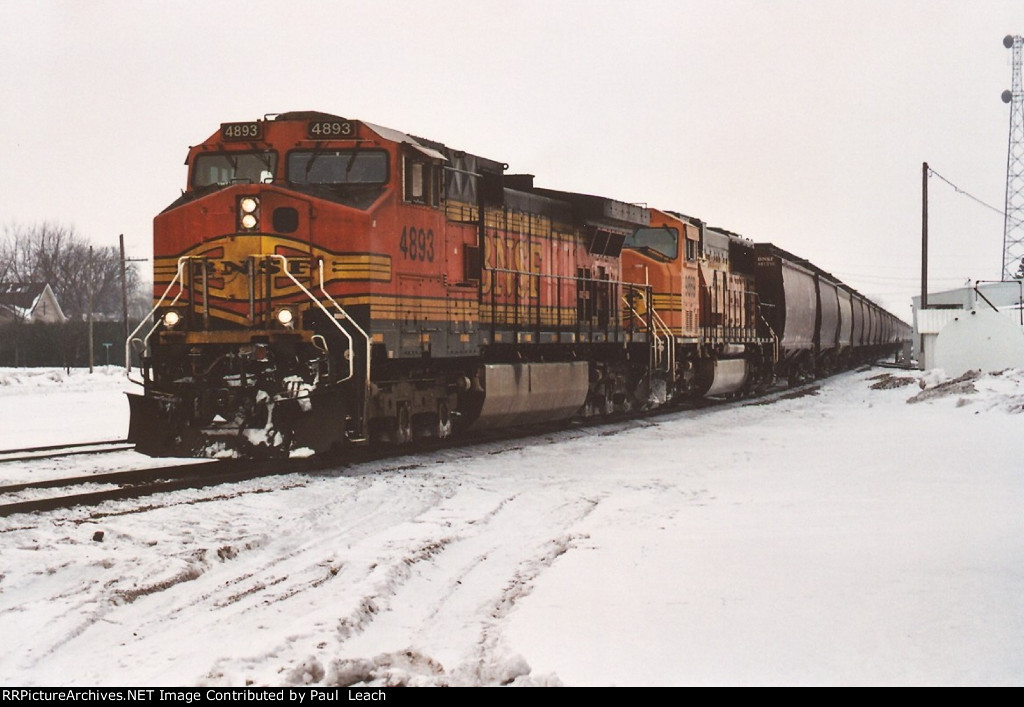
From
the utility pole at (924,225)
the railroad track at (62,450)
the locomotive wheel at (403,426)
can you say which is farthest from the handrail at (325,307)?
the utility pole at (924,225)

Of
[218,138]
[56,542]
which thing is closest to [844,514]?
[56,542]

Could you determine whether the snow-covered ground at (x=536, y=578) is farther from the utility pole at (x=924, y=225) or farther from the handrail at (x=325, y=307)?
the utility pole at (x=924, y=225)

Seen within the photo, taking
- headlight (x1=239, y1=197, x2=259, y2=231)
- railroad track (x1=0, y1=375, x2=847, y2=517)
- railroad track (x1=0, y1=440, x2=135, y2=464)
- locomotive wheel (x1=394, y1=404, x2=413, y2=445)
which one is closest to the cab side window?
headlight (x1=239, y1=197, x2=259, y2=231)

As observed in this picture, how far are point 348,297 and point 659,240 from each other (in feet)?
35.4

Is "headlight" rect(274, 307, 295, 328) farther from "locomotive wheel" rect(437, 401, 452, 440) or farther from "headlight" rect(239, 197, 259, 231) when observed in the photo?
"locomotive wheel" rect(437, 401, 452, 440)

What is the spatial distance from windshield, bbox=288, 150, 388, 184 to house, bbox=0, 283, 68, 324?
6779cm

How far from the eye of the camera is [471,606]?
6484 mm

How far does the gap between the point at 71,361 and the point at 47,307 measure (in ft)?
110

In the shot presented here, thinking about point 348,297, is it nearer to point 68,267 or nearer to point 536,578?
point 536,578

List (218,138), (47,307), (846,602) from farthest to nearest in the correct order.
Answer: (47,307)
(218,138)
(846,602)

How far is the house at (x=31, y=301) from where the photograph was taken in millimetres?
78250

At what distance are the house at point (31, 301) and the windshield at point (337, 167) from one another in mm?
67792
